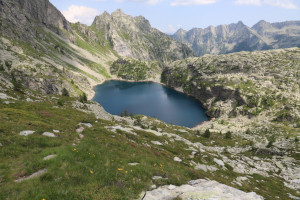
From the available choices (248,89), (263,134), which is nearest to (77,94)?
(263,134)

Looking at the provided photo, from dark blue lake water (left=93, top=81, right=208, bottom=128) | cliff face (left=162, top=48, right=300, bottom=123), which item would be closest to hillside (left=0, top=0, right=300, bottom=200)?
cliff face (left=162, top=48, right=300, bottom=123)

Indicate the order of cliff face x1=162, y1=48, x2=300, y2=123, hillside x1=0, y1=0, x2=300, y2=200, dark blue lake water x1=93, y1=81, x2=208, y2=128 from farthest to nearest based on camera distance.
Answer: dark blue lake water x1=93, y1=81, x2=208, y2=128 → cliff face x1=162, y1=48, x2=300, y2=123 → hillside x1=0, y1=0, x2=300, y2=200

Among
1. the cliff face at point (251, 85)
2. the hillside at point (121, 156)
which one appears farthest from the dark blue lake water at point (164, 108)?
the hillside at point (121, 156)

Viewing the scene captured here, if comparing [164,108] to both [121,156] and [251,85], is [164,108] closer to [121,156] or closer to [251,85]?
[251,85]

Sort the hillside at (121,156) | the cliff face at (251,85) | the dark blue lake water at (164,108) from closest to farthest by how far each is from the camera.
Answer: the hillside at (121,156)
the cliff face at (251,85)
the dark blue lake water at (164,108)

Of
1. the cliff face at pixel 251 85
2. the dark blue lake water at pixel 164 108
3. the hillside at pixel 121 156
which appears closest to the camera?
the hillside at pixel 121 156

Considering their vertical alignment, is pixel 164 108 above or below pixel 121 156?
below

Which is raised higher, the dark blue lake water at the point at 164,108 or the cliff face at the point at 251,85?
the cliff face at the point at 251,85

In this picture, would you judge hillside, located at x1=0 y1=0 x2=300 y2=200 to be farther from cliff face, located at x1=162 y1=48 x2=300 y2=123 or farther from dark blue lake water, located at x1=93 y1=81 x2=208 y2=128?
dark blue lake water, located at x1=93 y1=81 x2=208 y2=128

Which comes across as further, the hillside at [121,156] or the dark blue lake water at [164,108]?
the dark blue lake water at [164,108]

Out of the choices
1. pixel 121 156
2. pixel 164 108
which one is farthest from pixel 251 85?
pixel 121 156

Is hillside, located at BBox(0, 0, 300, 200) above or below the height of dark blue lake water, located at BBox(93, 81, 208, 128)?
above

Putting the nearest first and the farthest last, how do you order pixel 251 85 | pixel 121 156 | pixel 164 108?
pixel 121 156 < pixel 251 85 < pixel 164 108

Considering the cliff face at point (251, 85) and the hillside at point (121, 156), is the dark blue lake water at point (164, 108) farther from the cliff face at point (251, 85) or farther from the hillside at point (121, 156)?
the hillside at point (121, 156)
